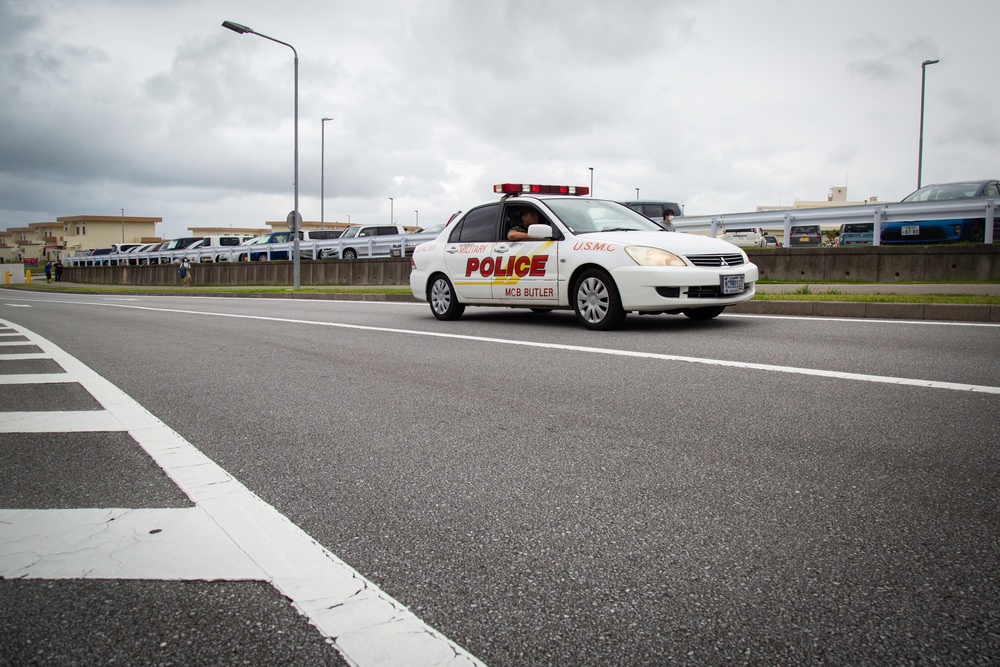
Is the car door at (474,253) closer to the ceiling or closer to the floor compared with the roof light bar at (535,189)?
closer to the floor

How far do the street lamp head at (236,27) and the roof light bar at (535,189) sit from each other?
1804 cm

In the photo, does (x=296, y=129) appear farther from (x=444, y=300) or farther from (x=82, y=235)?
(x=82, y=235)

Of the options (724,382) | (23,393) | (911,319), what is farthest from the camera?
(911,319)

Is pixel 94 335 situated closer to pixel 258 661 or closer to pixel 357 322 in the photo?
pixel 357 322

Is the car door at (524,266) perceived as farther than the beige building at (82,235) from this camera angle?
No

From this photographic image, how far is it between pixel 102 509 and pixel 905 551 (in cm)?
283

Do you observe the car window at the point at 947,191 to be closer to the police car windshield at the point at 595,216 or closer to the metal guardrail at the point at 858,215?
the metal guardrail at the point at 858,215

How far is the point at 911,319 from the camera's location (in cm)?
981

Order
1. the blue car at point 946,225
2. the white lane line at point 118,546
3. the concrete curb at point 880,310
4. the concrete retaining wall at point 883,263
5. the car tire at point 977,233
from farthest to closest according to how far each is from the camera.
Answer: the blue car at point 946,225 < the car tire at point 977,233 < the concrete retaining wall at point 883,263 < the concrete curb at point 880,310 < the white lane line at point 118,546

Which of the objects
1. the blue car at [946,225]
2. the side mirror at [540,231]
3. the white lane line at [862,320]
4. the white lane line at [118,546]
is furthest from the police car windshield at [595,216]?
the blue car at [946,225]

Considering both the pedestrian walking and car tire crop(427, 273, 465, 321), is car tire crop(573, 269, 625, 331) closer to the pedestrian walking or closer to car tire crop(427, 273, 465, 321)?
car tire crop(427, 273, 465, 321)

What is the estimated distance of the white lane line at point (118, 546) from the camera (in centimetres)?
239

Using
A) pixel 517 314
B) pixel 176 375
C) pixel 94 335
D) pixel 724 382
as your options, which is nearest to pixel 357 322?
pixel 517 314

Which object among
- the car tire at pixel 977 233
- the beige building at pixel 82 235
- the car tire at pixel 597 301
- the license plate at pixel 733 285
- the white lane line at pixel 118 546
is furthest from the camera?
the beige building at pixel 82 235
